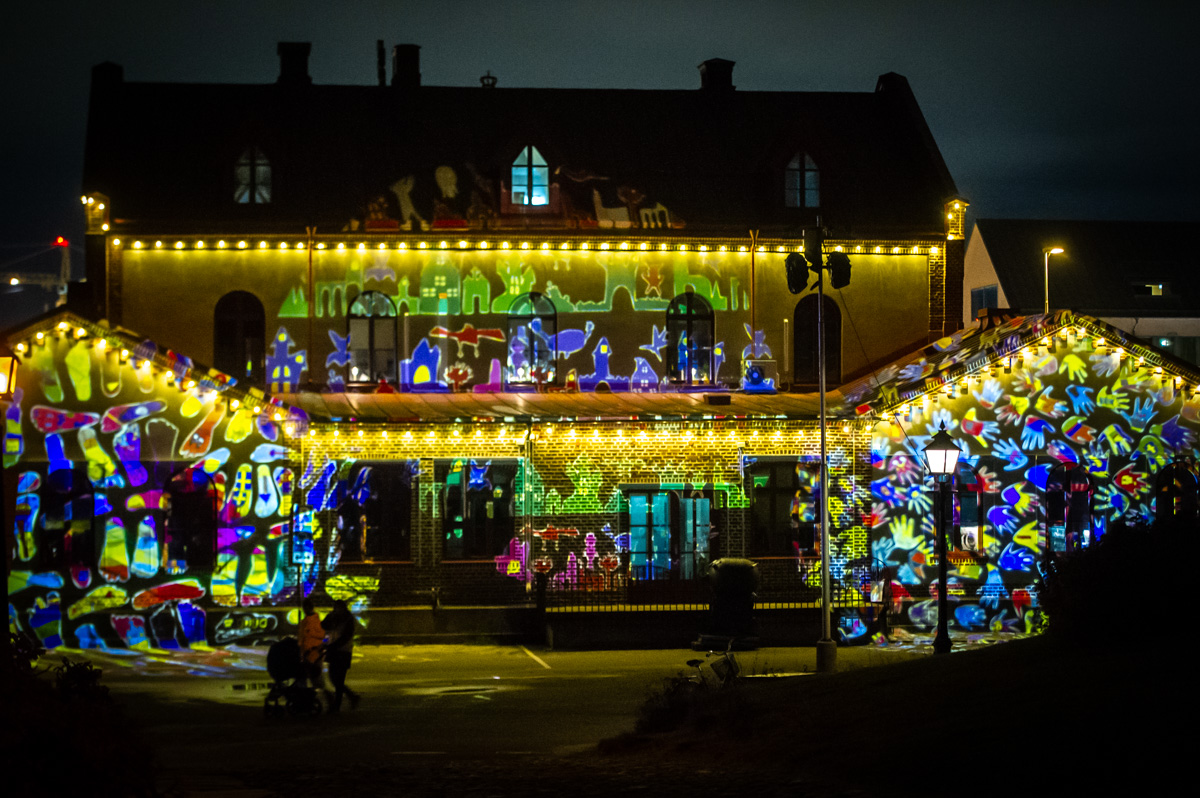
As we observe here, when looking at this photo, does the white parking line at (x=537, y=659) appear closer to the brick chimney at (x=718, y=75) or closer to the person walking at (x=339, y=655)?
the person walking at (x=339, y=655)

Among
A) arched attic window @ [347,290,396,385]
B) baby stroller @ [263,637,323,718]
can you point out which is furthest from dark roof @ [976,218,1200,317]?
baby stroller @ [263,637,323,718]

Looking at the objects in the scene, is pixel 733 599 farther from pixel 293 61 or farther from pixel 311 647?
pixel 293 61

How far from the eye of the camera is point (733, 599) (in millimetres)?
18703

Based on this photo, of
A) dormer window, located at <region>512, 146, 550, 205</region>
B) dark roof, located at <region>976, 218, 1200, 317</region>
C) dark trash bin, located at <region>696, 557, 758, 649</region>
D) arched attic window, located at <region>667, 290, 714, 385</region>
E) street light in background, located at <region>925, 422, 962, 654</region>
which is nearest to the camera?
dark trash bin, located at <region>696, 557, 758, 649</region>

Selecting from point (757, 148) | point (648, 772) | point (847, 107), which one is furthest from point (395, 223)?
point (648, 772)

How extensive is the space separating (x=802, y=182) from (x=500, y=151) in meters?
6.54

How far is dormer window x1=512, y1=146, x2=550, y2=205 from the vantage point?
2745cm

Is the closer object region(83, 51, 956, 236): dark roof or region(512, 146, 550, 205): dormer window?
region(83, 51, 956, 236): dark roof

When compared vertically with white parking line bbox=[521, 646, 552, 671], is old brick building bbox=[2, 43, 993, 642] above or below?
above

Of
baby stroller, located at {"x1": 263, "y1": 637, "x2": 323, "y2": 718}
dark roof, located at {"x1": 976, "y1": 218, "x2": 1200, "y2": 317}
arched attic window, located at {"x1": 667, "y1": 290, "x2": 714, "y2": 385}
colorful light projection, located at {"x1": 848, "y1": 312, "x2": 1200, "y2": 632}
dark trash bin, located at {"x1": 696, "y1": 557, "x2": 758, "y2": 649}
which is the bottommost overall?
baby stroller, located at {"x1": 263, "y1": 637, "x2": 323, "y2": 718}

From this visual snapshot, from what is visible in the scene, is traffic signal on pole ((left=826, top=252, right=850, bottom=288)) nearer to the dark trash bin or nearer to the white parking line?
the dark trash bin

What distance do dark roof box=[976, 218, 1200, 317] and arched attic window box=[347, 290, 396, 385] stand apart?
3354 centimetres

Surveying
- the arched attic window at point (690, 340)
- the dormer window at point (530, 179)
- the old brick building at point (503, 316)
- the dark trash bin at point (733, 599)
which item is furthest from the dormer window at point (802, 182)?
the dark trash bin at point (733, 599)

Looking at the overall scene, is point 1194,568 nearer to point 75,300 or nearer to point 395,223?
point 395,223
